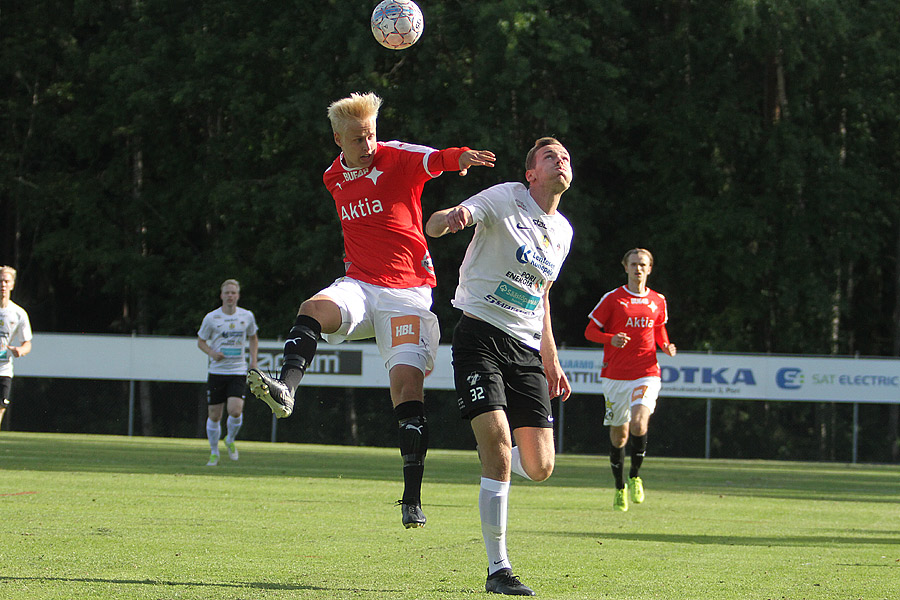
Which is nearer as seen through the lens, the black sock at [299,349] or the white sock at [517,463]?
the white sock at [517,463]

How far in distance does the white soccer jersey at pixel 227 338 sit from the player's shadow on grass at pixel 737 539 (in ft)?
26.8

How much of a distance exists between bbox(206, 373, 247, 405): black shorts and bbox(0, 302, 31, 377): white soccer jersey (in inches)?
100

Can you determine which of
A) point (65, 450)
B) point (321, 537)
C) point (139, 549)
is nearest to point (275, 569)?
point (139, 549)

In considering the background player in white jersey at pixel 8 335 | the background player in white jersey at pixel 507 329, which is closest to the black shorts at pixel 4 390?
the background player in white jersey at pixel 8 335

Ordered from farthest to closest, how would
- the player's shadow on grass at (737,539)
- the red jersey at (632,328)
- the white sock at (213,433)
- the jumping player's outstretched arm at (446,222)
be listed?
the white sock at (213,433) < the red jersey at (632,328) < the player's shadow on grass at (737,539) < the jumping player's outstretched arm at (446,222)

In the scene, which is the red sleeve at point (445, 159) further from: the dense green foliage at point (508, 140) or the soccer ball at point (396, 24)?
the dense green foliage at point (508, 140)

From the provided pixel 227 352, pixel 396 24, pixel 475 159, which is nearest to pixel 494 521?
pixel 475 159

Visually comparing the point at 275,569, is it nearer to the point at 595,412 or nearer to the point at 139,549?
the point at 139,549

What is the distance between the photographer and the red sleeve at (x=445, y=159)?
23.4 feet

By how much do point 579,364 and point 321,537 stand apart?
17.5 metres

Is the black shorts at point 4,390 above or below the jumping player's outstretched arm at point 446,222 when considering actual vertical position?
below

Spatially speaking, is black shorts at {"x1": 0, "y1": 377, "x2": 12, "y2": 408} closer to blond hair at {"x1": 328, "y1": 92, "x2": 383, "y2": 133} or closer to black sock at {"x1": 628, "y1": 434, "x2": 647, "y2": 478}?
black sock at {"x1": 628, "y1": 434, "x2": 647, "y2": 478}

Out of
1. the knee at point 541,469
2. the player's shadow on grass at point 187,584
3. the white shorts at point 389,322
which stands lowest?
the player's shadow on grass at point 187,584

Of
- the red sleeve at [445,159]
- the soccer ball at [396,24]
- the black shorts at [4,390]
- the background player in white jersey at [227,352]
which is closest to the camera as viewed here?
→ the red sleeve at [445,159]
